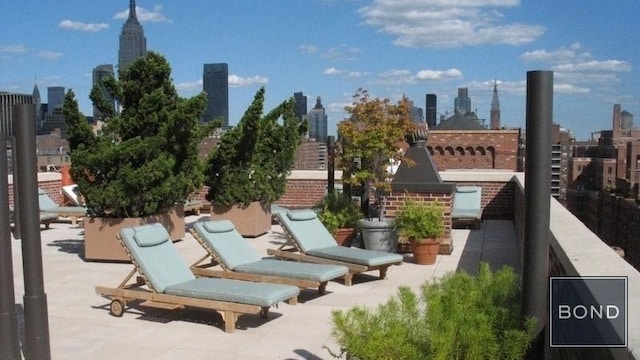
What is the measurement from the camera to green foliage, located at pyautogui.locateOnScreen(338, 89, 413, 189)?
10008mm

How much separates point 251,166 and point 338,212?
2595 millimetres

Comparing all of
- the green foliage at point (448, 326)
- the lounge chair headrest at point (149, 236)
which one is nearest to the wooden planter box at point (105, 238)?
the lounge chair headrest at point (149, 236)

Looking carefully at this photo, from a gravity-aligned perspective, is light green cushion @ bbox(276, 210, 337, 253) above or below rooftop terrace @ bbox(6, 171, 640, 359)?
above

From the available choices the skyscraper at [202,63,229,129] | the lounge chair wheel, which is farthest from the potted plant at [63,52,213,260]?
the skyscraper at [202,63,229,129]

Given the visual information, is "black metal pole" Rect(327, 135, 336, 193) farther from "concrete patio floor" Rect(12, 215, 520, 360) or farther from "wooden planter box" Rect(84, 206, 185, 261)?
"wooden planter box" Rect(84, 206, 185, 261)

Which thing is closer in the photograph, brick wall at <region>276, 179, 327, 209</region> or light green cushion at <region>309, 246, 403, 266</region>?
light green cushion at <region>309, 246, 403, 266</region>

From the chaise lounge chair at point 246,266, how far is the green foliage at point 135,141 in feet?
6.99

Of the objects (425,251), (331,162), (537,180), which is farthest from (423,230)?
(537,180)

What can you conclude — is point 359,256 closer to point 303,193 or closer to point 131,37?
point 303,193

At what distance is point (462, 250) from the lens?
34.6 ft

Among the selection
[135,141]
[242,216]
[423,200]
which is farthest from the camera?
[242,216]

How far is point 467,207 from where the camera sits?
13.6 metres

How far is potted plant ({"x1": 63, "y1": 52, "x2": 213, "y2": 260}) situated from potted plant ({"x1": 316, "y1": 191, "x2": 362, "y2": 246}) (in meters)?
2.28

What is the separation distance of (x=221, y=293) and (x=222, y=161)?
6257 mm
